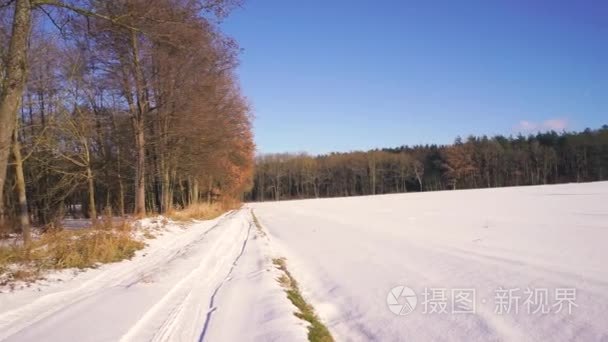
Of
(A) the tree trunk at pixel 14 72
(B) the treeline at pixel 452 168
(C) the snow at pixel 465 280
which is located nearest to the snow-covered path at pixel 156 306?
(C) the snow at pixel 465 280

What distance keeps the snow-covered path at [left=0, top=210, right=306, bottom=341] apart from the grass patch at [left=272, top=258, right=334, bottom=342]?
158 millimetres

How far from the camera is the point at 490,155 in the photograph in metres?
107

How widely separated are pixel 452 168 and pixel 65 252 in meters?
107

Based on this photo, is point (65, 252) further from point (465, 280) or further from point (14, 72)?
point (465, 280)

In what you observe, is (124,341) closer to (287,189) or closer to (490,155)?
(490,155)

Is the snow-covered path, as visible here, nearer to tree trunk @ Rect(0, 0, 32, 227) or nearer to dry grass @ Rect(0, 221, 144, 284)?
dry grass @ Rect(0, 221, 144, 284)

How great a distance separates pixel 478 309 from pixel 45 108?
65.7 feet

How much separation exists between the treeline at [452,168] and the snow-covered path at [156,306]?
105648 mm

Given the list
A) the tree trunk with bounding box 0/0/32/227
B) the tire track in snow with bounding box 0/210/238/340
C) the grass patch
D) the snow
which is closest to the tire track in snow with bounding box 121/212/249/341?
the tire track in snow with bounding box 0/210/238/340

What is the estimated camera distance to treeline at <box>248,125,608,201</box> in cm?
10106

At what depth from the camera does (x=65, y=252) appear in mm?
8586

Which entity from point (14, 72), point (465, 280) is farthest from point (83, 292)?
point (465, 280)

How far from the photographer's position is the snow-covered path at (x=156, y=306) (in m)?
4.74

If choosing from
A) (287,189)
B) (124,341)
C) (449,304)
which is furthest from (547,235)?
(287,189)
